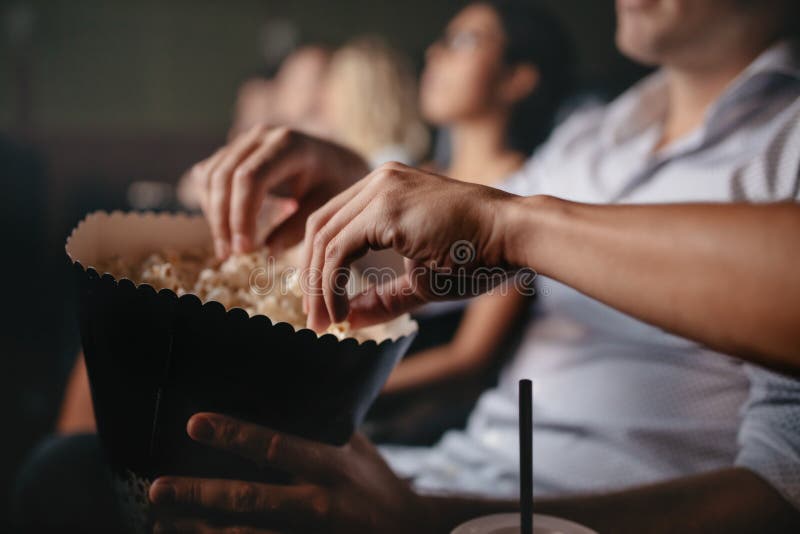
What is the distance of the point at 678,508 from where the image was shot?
747mm

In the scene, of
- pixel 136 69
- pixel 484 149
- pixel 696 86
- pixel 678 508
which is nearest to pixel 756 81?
pixel 696 86

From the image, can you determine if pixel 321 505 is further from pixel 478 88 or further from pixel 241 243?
pixel 478 88

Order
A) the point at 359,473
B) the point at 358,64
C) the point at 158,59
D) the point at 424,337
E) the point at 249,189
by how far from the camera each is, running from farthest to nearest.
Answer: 1. the point at 158,59
2. the point at 358,64
3. the point at 424,337
4. the point at 249,189
5. the point at 359,473

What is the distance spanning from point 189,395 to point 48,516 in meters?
0.50

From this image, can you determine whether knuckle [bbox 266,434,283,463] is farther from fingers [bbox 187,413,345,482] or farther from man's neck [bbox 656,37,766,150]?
man's neck [bbox 656,37,766,150]

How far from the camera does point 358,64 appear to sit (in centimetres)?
373

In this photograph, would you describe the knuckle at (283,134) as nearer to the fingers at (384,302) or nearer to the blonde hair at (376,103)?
the fingers at (384,302)

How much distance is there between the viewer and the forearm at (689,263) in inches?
18.3

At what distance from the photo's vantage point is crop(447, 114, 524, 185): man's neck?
1.92 metres

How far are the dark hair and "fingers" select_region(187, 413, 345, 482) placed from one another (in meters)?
1.51

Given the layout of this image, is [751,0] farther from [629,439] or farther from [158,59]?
[158,59]

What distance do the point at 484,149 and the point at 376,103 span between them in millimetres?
1656

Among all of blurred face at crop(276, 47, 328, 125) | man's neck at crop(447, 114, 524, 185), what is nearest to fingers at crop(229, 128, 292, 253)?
man's neck at crop(447, 114, 524, 185)

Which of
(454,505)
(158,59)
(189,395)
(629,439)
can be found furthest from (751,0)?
(158,59)
